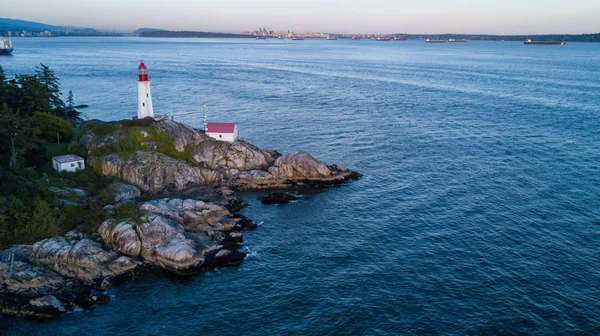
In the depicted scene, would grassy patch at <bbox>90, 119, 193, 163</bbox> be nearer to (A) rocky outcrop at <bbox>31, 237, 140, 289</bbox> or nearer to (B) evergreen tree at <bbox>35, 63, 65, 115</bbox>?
(A) rocky outcrop at <bbox>31, 237, 140, 289</bbox>

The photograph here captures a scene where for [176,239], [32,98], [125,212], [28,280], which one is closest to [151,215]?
[125,212]

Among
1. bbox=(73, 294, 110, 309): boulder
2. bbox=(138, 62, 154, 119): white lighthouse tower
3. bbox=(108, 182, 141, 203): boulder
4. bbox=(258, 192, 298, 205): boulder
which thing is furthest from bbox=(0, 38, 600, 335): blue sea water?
bbox=(138, 62, 154, 119): white lighthouse tower

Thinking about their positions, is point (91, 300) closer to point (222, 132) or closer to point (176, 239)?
point (176, 239)

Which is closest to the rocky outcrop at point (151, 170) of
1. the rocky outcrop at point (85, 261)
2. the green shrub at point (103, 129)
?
the green shrub at point (103, 129)

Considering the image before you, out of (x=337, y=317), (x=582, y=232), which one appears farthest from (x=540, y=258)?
(x=337, y=317)

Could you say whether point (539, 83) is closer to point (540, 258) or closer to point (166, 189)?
point (540, 258)

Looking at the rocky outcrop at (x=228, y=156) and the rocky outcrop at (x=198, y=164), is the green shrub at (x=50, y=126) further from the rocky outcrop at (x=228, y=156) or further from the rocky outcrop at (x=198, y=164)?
the rocky outcrop at (x=228, y=156)

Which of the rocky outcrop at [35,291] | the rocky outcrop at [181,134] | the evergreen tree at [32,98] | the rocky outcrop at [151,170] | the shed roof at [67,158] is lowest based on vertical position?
the rocky outcrop at [35,291]
